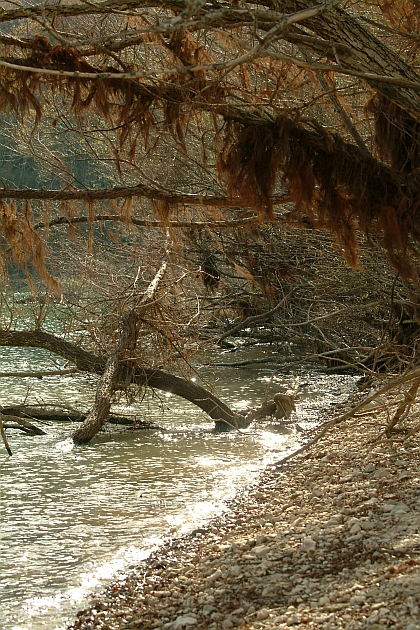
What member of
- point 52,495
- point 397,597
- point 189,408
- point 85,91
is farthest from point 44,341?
point 397,597

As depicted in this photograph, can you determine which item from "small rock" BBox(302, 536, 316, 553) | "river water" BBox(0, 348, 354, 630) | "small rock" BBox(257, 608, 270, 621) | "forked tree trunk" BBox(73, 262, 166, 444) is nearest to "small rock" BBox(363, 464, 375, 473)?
"river water" BBox(0, 348, 354, 630)

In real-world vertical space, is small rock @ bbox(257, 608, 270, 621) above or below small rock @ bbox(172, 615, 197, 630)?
above

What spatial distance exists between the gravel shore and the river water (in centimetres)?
37

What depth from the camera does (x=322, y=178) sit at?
5.17 meters

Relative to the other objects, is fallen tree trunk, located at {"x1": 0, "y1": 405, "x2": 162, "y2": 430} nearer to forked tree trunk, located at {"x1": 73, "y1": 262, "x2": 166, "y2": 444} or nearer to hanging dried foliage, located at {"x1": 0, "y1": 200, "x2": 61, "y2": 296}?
forked tree trunk, located at {"x1": 73, "y1": 262, "x2": 166, "y2": 444}

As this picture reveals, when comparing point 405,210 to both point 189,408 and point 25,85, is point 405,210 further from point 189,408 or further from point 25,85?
point 189,408

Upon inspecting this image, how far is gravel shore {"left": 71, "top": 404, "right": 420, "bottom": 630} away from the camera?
3725 millimetres

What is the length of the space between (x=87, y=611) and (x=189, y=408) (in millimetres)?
6481

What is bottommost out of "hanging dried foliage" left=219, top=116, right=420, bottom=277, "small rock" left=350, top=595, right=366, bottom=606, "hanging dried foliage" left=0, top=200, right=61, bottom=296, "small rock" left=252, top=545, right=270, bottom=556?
"small rock" left=252, top=545, right=270, bottom=556

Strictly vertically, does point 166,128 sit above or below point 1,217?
above

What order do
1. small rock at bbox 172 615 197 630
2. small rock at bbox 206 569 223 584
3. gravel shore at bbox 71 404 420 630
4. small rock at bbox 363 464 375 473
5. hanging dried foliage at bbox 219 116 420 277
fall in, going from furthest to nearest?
small rock at bbox 363 464 375 473 < hanging dried foliage at bbox 219 116 420 277 < small rock at bbox 206 569 223 584 < small rock at bbox 172 615 197 630 < gravel shore at bbox 71 404 420 630

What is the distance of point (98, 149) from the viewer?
13812 millimetres

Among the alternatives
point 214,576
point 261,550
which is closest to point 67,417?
point 261,550

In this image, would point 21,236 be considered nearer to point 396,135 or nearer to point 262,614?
point 396,135
